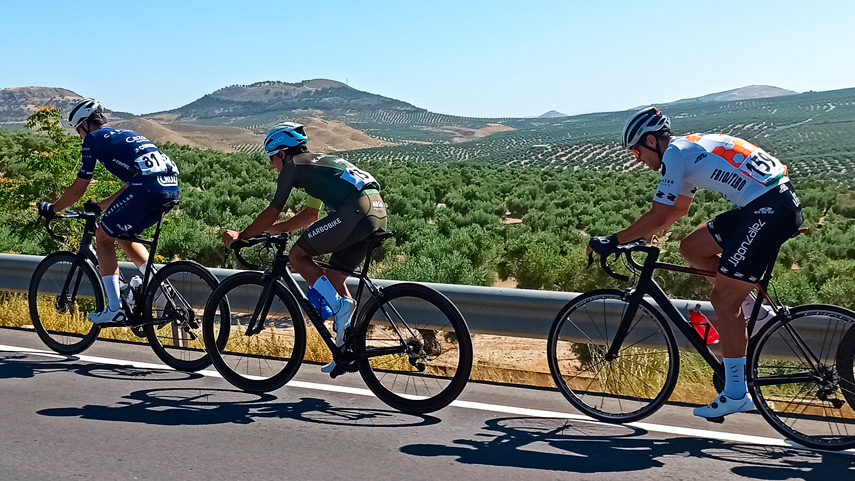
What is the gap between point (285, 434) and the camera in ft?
17.2

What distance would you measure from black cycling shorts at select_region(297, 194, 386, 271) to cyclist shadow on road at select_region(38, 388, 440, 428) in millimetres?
1016

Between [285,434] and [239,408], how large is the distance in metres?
0.69

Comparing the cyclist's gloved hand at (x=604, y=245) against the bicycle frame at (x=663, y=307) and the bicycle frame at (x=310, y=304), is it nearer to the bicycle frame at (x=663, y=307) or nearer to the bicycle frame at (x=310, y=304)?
the bicycle frame at (x=663, y=307)

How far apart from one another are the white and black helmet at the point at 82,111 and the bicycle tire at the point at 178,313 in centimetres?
130

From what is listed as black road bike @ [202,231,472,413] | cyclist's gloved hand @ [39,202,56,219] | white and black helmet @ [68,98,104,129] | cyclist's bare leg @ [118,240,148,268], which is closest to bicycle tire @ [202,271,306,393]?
black road bike @ [202,231,472,413]

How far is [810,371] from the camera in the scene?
16.8 ft

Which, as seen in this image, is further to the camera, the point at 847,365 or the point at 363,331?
the point at 363,331

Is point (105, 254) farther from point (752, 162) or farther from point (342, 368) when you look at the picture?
point (752, 162)

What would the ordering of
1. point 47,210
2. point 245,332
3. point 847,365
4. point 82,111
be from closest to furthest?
point 847,365 < point 245,332 < point 82,111 < point 47,210

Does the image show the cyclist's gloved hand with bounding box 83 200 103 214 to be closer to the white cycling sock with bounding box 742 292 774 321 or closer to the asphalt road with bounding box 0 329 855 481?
the asphalt road with bounding box 0 329 855 481

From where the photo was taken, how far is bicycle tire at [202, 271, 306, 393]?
20.0 feet

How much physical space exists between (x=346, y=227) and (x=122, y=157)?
2.10 metres

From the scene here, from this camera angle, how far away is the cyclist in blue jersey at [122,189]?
675 cm

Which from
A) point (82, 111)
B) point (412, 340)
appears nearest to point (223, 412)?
point (412, 340)
